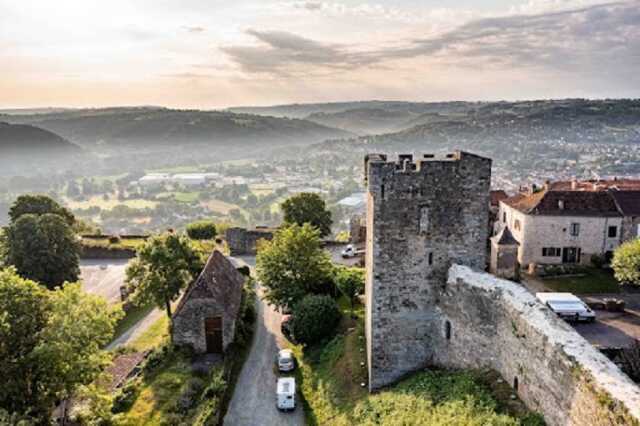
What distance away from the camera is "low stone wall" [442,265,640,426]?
12312 mm

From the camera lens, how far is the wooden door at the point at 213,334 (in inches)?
1142

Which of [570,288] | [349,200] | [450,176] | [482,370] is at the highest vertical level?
[450,176]

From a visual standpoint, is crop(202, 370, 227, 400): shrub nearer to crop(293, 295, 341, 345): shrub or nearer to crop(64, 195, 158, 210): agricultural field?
crop(293, 295, 341, 345): shrub

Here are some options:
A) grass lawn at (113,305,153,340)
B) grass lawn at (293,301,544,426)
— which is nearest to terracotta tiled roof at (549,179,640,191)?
grass lawn at (293,301,544,426)

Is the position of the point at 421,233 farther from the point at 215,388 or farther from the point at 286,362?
the point at 215,388

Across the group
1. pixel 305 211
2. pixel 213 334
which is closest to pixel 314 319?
pixel 213 334

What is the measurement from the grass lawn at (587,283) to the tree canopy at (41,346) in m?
29.5

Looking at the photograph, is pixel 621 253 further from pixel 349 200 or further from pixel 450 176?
pixel 349 200

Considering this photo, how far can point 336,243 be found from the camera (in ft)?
186

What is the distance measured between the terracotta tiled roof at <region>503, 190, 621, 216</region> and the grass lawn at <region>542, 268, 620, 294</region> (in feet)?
16.2

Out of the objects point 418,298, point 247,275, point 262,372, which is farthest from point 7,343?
point 247,275

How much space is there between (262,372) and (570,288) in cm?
2216

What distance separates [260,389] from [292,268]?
8.96 meters

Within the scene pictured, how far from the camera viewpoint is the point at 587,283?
34.1 m
